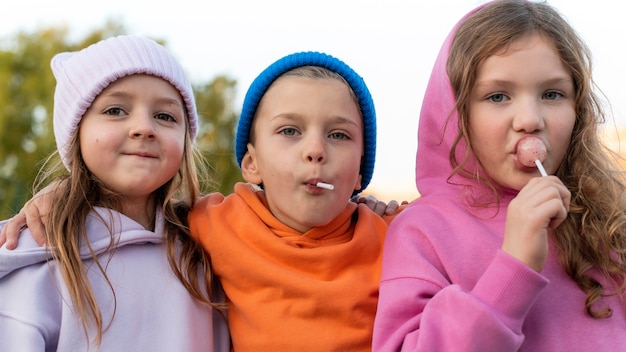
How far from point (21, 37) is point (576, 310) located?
2450 centimetres

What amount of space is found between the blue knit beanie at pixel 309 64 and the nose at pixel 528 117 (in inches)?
24.0

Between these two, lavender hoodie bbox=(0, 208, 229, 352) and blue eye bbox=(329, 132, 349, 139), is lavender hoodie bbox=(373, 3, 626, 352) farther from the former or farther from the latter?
lavender hoodie bbox=(0, 208, 229, 352)

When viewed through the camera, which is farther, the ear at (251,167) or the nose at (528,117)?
the ear at (251,167)

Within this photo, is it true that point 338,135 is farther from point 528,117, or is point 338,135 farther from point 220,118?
point 220,118

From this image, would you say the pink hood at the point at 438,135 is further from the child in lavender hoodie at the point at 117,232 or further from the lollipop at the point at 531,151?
the child in lavender hoodie at the point at 117,232

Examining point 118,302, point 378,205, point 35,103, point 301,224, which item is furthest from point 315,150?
point 35,103

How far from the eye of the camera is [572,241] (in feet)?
8.19

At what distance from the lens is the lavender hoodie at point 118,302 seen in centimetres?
254

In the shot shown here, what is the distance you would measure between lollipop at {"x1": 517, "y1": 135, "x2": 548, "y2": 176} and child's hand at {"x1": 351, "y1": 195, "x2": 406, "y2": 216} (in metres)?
0.76

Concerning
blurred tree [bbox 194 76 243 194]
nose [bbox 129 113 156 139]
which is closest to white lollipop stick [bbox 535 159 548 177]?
nose [bbox 129 113 156 139]

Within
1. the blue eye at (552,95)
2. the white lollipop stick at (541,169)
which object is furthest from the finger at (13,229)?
the blue eye at (552,95)

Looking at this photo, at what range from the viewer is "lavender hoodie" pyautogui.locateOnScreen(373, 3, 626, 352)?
2170 mm

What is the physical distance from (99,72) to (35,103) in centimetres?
2135

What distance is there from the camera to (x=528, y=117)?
7.86 ft
